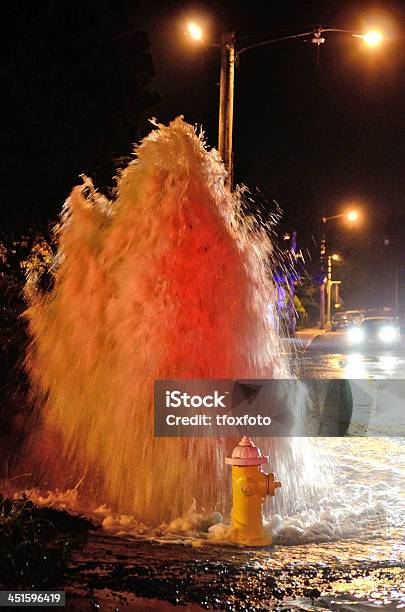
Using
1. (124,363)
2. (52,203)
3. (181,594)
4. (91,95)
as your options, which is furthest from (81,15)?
(181,594)

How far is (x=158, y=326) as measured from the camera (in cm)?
801

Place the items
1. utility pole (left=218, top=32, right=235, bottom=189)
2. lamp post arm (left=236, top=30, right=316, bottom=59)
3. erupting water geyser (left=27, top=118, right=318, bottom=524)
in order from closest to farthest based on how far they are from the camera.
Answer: erupting water geyser (left=27, top=118, right=318, bottom=524)
utility pole (left=218, top=32, right=235, bottom=189)
lamp post arm (left=236, top=30, right=316, bottom=59)

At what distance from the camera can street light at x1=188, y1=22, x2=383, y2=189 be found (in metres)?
15.3

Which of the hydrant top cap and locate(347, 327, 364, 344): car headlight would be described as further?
locate(347, 327, 364, 344): car headlight

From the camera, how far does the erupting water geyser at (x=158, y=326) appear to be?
795 cm

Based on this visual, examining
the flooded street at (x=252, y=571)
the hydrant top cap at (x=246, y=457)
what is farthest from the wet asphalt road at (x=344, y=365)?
the hydrant top cap at (x=246, y=457)

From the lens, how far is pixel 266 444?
8.40 metres

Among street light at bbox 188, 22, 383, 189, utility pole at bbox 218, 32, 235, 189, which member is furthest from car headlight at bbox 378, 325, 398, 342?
utility pole at bbox 218, 32, 235, 189

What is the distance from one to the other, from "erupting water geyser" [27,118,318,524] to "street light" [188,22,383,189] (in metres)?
6.28

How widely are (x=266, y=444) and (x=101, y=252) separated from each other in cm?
240

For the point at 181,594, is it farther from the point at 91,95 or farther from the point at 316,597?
the point at 91,95

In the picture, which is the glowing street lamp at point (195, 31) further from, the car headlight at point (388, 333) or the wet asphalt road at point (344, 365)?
the car headlight at point (388, 333)

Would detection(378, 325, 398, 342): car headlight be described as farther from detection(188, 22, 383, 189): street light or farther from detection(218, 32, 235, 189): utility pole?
detection(218, 32, 235, 189): utility pole

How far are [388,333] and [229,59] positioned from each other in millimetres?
34826
